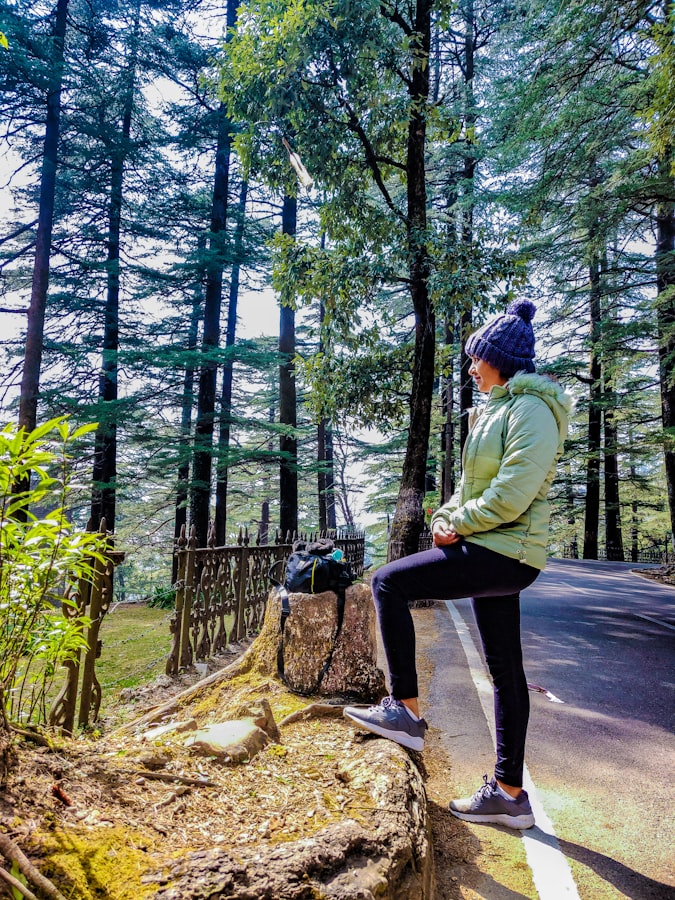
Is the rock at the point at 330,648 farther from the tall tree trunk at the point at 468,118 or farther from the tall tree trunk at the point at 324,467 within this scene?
the tall tree trunk at the point at 324,467

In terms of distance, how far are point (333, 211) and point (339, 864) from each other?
31.6ft

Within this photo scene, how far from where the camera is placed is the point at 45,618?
2039mm

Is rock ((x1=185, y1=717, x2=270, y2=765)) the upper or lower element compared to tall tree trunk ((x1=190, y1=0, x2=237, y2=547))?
lower

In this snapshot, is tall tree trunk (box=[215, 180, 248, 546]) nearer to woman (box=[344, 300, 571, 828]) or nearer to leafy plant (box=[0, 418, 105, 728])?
woman (box=[344, 300, 571, 828])

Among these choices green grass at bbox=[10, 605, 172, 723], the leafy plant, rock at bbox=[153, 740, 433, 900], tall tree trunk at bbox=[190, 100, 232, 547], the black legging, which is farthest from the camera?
tall tree trunk at bbox=[190, 100, 232, 547]

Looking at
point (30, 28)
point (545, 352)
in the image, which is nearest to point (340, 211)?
point (30, 28)

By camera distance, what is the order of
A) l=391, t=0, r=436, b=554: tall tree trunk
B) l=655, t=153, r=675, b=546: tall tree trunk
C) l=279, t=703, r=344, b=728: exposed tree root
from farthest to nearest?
l=655, t=153, r=675, b=546: tall tree trunk → l=391, t=0, r=436, b=554: tall tree trunk → l=279, t=703, r=344, b=728: exposed tree root

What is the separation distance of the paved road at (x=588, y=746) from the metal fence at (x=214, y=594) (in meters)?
2.61

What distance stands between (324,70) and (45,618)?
8766mm

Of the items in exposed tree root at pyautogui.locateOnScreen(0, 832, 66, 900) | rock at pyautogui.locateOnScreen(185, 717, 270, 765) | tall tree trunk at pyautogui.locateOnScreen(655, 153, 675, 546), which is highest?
tall tree trunk at pyautogui.locateOnScreen(655, 153, 675, 546)

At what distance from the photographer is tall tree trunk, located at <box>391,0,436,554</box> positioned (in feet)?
29.3

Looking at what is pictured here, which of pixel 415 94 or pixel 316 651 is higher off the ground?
pixel 415 94

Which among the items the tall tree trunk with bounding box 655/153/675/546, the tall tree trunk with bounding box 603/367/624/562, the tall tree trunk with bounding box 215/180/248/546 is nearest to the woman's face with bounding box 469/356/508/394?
the tall tree trunk with bounding box 655/153/675/546

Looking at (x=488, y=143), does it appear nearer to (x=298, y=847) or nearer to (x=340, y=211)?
(x=340, y=211)
